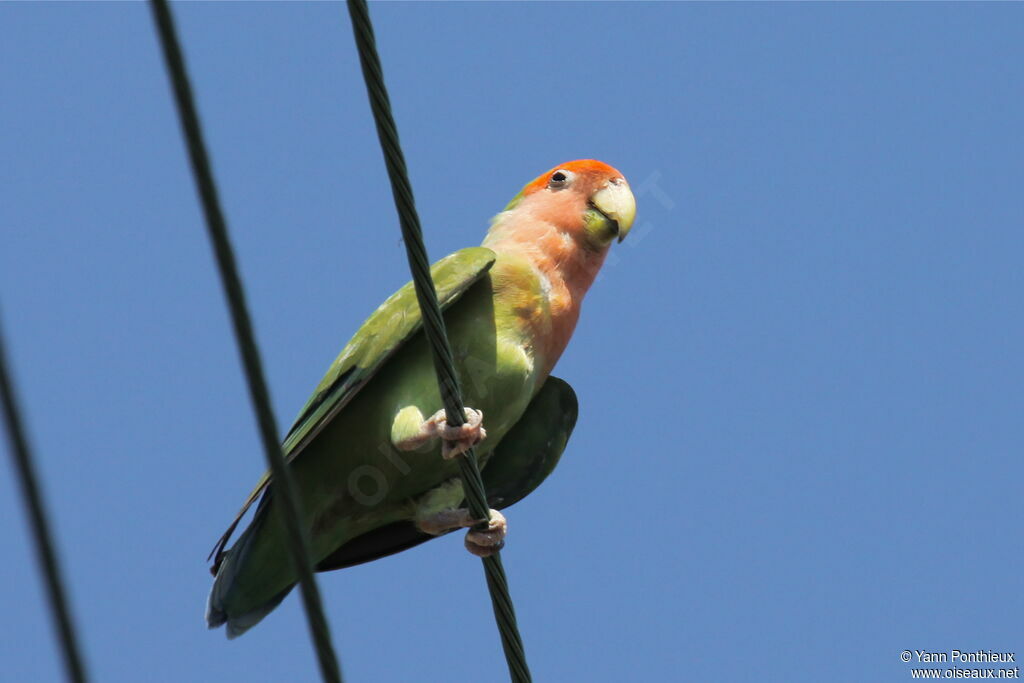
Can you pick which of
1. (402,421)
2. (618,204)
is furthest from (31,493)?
(618,204)

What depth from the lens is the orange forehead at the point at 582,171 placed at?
18.8ft

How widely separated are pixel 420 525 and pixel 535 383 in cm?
76

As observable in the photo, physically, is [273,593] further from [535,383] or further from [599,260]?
[599,260]

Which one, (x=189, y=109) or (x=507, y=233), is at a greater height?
(x=507, y=233)

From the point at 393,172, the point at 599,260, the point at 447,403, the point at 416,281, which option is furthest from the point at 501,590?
the point at 599,260

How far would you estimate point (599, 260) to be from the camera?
5520 millimetres

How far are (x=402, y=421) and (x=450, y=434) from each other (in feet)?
1.62

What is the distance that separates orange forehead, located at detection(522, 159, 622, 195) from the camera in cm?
572

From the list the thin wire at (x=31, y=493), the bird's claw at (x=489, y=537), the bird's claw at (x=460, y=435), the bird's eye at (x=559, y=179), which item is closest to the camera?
the thin wire at (x=31, y=493)

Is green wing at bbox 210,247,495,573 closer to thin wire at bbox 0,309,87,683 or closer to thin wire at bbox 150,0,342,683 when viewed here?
thin wire at bbox 150,0,342,683

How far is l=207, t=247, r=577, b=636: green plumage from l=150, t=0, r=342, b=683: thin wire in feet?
8.13

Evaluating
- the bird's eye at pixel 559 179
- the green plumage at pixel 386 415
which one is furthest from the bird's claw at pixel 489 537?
the bird's eye at pixel 559 179

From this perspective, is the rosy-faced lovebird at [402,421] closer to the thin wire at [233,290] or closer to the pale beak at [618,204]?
the pale beak at [618,204]

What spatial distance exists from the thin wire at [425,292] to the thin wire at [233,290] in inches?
Result: 36.7
